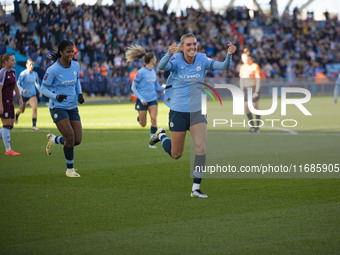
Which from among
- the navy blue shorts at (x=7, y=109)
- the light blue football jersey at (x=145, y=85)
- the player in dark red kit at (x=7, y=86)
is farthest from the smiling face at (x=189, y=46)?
the light blue football jersey at (x=145, y=85)

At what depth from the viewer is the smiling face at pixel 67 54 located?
1091 centimetres

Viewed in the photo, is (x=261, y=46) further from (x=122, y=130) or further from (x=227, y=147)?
(x=227, y=147)

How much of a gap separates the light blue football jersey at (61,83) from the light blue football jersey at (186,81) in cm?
256

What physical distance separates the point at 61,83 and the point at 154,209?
3.70m

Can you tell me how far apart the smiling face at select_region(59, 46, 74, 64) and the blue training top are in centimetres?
231

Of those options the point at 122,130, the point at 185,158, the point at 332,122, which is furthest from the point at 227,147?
the point at 332,122

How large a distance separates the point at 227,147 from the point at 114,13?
29.5m

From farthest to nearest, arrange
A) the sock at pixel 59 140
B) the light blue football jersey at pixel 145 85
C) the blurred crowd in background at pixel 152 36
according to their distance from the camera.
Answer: the blurred crowd in background at pixel 152 36 < the light blue football jersey at pixel 145 85 < the sock at pixel 59 140

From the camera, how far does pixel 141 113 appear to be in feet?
55.3

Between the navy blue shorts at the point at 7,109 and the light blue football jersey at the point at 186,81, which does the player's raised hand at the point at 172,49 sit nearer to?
the light blue football jersey at the point at 186,81

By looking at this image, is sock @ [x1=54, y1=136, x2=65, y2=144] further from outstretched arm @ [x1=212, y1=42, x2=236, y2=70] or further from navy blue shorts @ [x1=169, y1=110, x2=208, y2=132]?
outstretched arm @ [x1=212, y1=42, x2=236, y2=70]

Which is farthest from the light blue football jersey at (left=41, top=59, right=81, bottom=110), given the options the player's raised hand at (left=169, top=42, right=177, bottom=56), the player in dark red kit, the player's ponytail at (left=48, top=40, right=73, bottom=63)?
the player in dark red kit

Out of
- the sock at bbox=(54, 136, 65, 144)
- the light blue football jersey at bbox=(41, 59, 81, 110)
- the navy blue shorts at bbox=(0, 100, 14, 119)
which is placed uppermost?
the light blue football jersey at bbox=(41, 59, 81, 110)

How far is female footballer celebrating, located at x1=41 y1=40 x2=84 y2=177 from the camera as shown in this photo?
36.3ft
